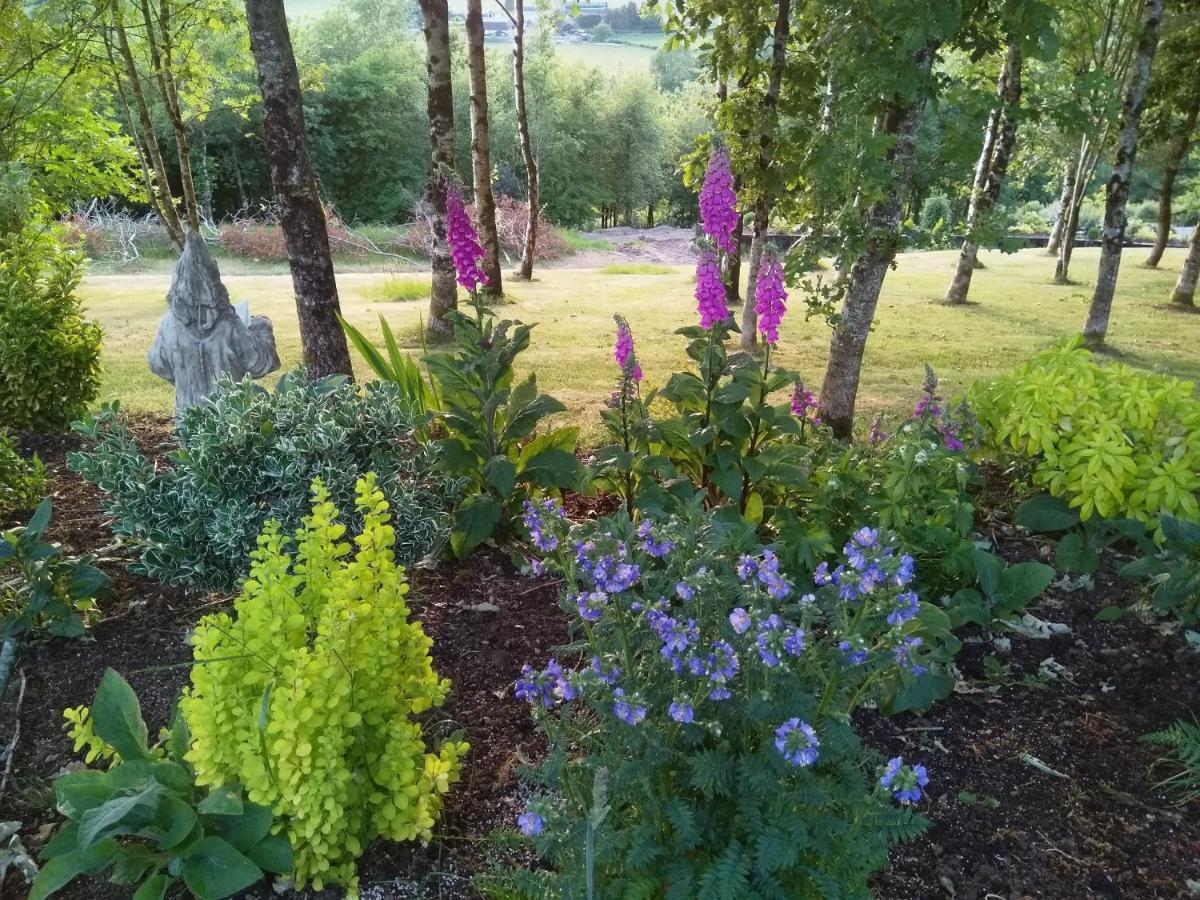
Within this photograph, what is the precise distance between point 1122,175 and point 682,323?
442 cm

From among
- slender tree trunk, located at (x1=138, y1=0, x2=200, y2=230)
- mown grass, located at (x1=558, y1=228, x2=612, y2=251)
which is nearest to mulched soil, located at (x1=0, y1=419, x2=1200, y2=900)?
slender tree trunk, located at (x1=138, y1=0, x2=200, y2=230)

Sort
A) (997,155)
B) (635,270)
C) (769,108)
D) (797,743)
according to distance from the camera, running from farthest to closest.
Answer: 1. (635,270)
2. (997,155)
3. (769,108)
4. (797,743)

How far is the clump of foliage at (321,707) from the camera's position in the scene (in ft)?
5.31

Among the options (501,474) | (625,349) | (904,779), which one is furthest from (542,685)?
(625,349)

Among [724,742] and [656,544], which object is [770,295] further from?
[724,742]

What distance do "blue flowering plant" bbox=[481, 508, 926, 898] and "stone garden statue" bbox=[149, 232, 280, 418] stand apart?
9.75 feet

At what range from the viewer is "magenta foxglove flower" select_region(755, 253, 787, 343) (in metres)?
3.16

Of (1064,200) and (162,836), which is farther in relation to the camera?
(1064,200)

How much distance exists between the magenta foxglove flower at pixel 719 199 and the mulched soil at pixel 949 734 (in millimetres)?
1591

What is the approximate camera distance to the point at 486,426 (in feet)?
10.6

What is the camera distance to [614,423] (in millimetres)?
3170

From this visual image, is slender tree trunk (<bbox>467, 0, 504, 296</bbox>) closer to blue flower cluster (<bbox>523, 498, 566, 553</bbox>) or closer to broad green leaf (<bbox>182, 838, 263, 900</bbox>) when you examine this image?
blue flower cluster (<bbox>523, 498, 566, 553</bbox>)

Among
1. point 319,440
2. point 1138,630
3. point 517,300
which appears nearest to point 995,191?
point 517,300

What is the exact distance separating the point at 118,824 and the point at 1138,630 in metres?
3.22
